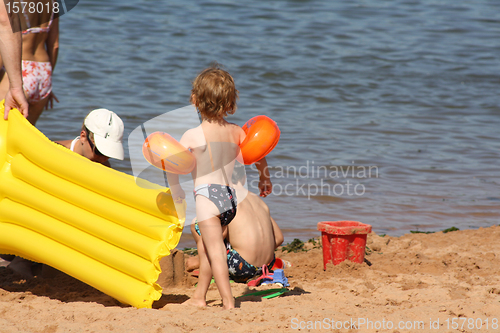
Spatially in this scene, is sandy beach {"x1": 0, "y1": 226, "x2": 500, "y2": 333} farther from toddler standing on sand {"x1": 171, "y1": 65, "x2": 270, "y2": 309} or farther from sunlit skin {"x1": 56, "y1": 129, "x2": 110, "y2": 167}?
sunlit skin {"x1": 56, "y1": 129, "x2": 110, "y2": 167}

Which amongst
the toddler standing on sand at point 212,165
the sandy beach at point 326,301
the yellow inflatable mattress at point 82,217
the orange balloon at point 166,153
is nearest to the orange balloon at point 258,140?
the toddler standing on sand at point 212,165

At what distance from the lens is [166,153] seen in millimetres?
2779

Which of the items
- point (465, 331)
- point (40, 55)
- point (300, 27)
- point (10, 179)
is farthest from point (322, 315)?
point (300, 27)

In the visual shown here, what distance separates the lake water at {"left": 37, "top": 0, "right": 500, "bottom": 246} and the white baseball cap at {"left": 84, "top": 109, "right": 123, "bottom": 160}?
1.60m

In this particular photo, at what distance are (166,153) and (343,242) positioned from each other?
1609 mm

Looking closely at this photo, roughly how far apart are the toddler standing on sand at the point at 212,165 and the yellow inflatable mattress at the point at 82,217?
195mm

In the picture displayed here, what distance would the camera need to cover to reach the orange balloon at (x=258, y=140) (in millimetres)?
3006

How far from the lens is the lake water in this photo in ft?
19.2

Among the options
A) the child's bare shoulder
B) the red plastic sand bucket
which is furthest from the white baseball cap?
the red plastic sand bucket

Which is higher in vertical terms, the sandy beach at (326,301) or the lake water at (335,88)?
the sandy beach at (326,301)

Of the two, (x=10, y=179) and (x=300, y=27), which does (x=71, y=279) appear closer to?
(x=10, y=179)

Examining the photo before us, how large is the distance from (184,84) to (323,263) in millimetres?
6840

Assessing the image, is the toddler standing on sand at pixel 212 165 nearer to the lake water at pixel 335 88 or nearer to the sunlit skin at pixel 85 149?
the sunlit skin at pixel 85 149

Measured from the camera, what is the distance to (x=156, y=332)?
245 centimetres
